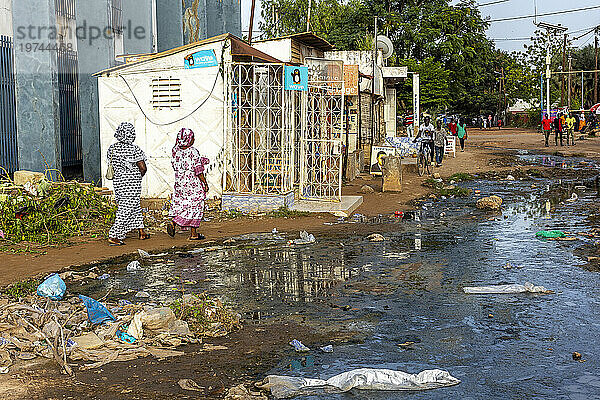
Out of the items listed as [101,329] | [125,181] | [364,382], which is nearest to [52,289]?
[101,329]

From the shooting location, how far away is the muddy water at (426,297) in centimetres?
508

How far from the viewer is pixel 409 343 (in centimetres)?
564

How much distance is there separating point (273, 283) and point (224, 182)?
19.0ft

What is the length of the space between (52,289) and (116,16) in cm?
1135

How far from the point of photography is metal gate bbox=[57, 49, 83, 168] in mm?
15477

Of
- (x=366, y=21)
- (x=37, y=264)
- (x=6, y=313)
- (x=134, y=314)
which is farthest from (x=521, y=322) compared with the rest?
(x=366, y=21)

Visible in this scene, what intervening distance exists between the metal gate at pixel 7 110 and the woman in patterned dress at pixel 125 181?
5620 mm

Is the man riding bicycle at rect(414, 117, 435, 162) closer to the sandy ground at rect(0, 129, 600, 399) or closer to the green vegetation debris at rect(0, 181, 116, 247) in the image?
the green vegetation debris at rect(0, 181, 116, 247)

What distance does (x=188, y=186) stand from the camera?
10.7 metres

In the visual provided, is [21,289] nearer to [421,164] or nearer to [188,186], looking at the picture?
[188,186]

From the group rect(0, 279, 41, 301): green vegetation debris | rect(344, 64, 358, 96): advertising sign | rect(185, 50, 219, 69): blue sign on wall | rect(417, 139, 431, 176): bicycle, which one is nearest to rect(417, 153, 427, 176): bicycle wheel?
rect(417, 139, 431, 176): bicycle

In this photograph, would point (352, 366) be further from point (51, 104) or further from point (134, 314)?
point (51, 104)

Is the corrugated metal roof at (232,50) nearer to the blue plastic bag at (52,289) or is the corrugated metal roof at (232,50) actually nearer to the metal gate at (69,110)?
the metal gate at (69,110)

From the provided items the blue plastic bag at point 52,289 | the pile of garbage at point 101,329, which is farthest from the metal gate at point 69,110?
the pile of garbage at point 101,329
